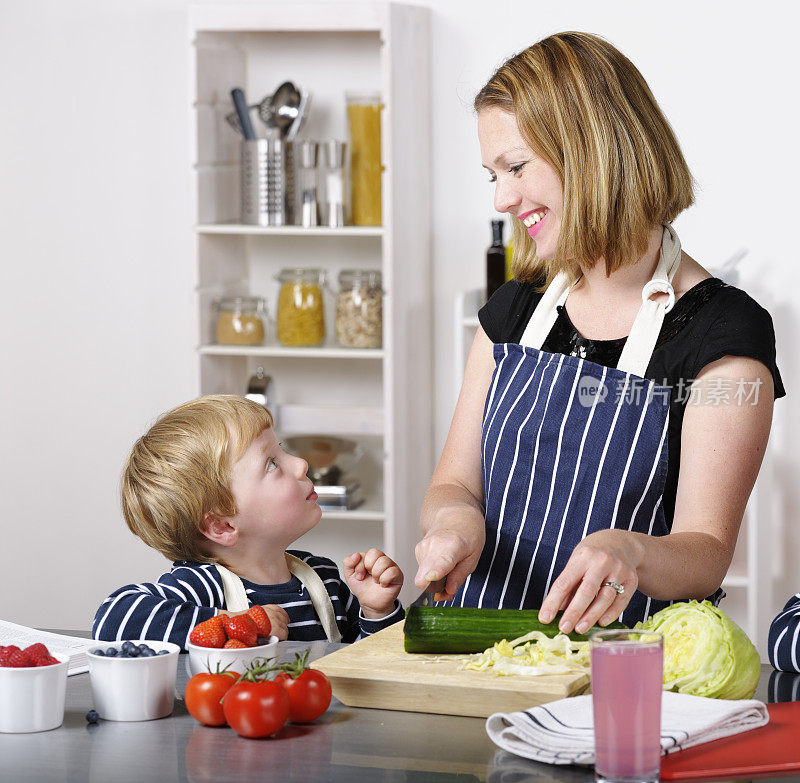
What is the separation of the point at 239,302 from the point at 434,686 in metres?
2.24

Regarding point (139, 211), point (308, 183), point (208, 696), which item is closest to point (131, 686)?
point (208, 696)

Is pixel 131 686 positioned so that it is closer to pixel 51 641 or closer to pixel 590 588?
pixel 51 641

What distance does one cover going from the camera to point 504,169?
1.71 metres

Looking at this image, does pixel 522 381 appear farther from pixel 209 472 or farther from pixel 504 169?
pixel 209 472

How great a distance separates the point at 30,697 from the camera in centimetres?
121

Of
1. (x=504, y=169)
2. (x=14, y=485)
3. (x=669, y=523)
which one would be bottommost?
(x=14, y=485)

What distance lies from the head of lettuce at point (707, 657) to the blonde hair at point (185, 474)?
0.75 metres

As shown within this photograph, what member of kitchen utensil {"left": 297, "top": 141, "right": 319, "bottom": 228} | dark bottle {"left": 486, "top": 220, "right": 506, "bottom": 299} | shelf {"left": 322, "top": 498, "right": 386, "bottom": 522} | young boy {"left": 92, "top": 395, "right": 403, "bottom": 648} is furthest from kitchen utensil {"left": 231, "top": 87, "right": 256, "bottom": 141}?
young boy {"left": 92, "top": 395, "right": 403, "bottom": 648}

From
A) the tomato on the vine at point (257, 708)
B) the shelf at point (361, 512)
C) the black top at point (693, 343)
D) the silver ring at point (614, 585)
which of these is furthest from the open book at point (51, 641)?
the shelf at point (361, 512)

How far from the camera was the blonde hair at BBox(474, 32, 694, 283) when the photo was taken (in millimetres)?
1647

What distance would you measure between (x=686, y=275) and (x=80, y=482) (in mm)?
2520

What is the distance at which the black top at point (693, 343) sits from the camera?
158cm

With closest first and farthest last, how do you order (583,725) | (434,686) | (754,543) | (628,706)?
(628,706) → (583,725) → (434,686) → (754,543)

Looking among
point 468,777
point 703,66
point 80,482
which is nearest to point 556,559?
point 468,777
